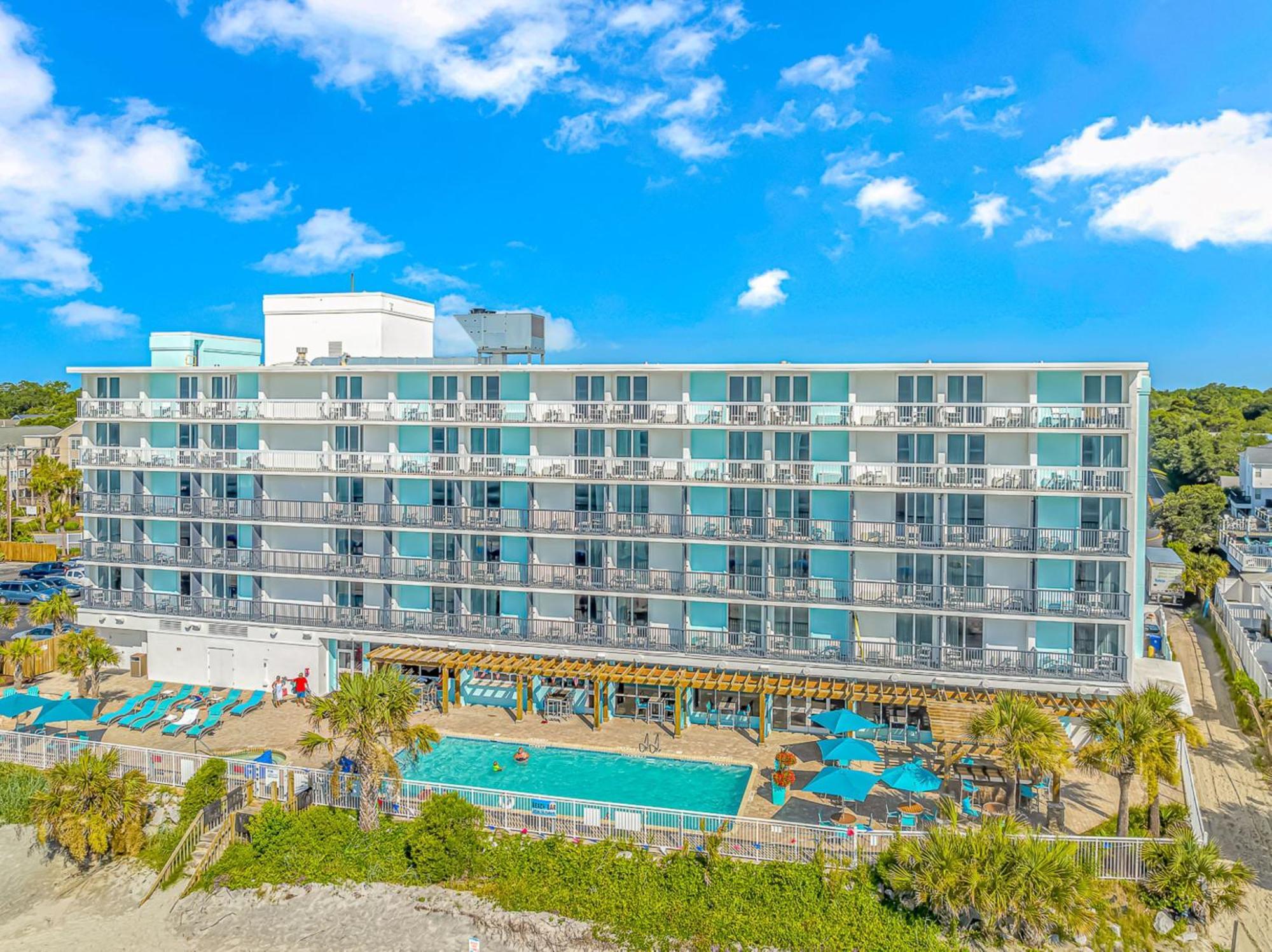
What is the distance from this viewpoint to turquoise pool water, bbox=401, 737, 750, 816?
27.5m

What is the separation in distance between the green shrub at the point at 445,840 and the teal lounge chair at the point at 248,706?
14.1 metres

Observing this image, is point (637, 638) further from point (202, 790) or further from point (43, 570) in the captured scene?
point (43, 570)

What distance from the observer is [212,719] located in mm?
33281

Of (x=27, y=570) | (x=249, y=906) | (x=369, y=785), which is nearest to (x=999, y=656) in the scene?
(x=369, y=785)

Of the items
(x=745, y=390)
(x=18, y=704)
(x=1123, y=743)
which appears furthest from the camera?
(x=745, y=390)

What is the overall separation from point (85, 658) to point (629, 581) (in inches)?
861

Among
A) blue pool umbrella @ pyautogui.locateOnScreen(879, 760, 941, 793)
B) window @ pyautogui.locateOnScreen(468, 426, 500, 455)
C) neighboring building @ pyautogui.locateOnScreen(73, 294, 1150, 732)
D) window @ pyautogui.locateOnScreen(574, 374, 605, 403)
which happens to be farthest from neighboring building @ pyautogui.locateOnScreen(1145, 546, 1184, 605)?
window @ pyautogui.locateOnScreen(468, 426, 500, 455)

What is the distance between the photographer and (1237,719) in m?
34.4

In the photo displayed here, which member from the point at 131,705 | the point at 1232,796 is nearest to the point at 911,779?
the point at 1232,796

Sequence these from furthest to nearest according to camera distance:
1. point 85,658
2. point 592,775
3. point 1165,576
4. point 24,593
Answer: point 24,593, point 1165,576, point 85,658, point 592,775

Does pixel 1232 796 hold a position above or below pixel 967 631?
below

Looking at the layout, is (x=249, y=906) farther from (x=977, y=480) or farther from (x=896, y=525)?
(x=977, y=480)

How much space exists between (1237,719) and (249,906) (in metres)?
35.6

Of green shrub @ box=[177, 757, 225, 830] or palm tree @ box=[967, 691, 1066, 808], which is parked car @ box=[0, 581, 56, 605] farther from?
palm tree @ box=[967, 691, 1066, 808]
